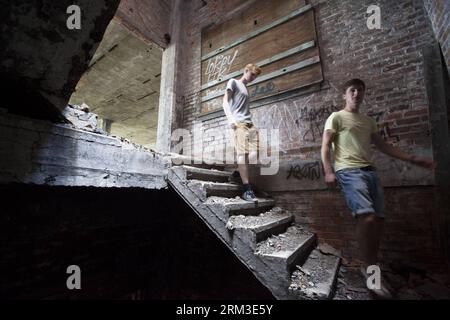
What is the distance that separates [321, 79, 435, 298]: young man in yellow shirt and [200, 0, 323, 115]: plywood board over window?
1.42 meters

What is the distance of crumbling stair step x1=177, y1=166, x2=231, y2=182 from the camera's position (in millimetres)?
2893

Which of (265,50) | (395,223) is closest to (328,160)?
(395,223)

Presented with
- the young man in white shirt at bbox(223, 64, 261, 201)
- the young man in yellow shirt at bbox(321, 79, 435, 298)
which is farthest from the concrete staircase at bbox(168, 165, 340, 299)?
the young man in yellow shirt at bbox(321, 79, 435, 298)

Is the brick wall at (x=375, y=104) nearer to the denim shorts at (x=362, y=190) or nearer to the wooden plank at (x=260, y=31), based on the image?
the wooden plank at (x=260, y=31)

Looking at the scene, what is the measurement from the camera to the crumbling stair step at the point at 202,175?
2.89 m

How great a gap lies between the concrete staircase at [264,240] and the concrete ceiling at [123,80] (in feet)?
14.8

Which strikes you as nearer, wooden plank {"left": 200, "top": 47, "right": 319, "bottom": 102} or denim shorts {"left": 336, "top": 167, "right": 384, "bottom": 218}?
denim shorts {"left": 336, "top": 167, "right": 384, "bottom": 218}

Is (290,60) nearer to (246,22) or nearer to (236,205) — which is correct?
(246,22)

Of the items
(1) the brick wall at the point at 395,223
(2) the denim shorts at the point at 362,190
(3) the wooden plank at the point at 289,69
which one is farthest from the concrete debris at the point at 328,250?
(3) the wooden plank at the point at 289,69

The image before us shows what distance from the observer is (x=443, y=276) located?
2.53 m

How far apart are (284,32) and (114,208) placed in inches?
162

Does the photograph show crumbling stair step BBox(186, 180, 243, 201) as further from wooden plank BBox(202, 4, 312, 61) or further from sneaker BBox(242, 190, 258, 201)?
wooden plank BBox(202, 4, 312, 61)

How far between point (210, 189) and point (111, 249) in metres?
2.00

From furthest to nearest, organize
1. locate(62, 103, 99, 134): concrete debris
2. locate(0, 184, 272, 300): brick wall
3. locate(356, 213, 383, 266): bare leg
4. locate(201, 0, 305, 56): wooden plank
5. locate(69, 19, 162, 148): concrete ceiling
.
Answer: locate(69, 19, 162, 148): concrete ceiling → locate(201, 0, 305, 56): wooden plank → locate(0, 184, 272, 300): brick wall → locate(62, 103, 99, 134): concrete debris → locate(356, 213, 383, 266): bare leg
